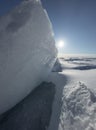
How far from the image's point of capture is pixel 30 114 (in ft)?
13.5

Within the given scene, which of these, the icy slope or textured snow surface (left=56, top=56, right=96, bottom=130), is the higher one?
the icy slope

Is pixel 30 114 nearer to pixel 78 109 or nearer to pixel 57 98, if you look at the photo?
pixel 57 98

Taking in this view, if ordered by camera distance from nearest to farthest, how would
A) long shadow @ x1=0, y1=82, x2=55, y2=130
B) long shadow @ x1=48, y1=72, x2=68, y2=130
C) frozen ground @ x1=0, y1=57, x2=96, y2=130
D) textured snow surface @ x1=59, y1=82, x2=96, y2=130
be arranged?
textured snow surface @ x1=59, y1=82, x2=96, y2=130 → frozen ground @ x1=0, y1=57, x2=96, y2=130 → long shadow @ x1=0, y1=82, x2=55, y2=130 → long shadow @ x1=48, y1=72, x2=68, y2=130

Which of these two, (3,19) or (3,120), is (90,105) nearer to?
(3,120)

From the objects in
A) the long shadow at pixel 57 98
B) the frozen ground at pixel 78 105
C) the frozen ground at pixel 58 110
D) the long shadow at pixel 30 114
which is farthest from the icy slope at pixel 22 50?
the frozen ground at pixel 78 105

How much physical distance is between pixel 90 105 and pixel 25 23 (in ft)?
8.58

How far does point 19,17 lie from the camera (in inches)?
172

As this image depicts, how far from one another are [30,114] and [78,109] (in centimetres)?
117

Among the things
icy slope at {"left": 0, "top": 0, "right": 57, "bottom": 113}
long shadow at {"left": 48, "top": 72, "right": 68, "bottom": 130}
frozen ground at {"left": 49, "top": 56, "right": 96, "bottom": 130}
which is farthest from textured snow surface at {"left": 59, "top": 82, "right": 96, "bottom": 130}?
icy slope at {"left": 0, "top": 0, "right": 57, "bottom": 113}

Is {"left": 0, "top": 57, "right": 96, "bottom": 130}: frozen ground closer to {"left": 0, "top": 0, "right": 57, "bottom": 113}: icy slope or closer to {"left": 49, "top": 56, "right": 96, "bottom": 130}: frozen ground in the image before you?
{"left": 49, "top": 56, "right": 96, "bottom": 130}: frozen ground

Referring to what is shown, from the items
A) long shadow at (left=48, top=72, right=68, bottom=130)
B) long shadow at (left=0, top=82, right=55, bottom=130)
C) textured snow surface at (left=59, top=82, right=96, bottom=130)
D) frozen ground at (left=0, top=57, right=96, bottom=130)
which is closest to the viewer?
textured snow surface at (left=59, top=82, right=96, bottom=130)

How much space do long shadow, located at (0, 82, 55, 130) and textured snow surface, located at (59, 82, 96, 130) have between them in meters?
0.42

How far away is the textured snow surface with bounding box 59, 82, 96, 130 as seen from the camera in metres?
3.65

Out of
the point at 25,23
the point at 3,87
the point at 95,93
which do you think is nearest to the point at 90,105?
the point at 95,93
